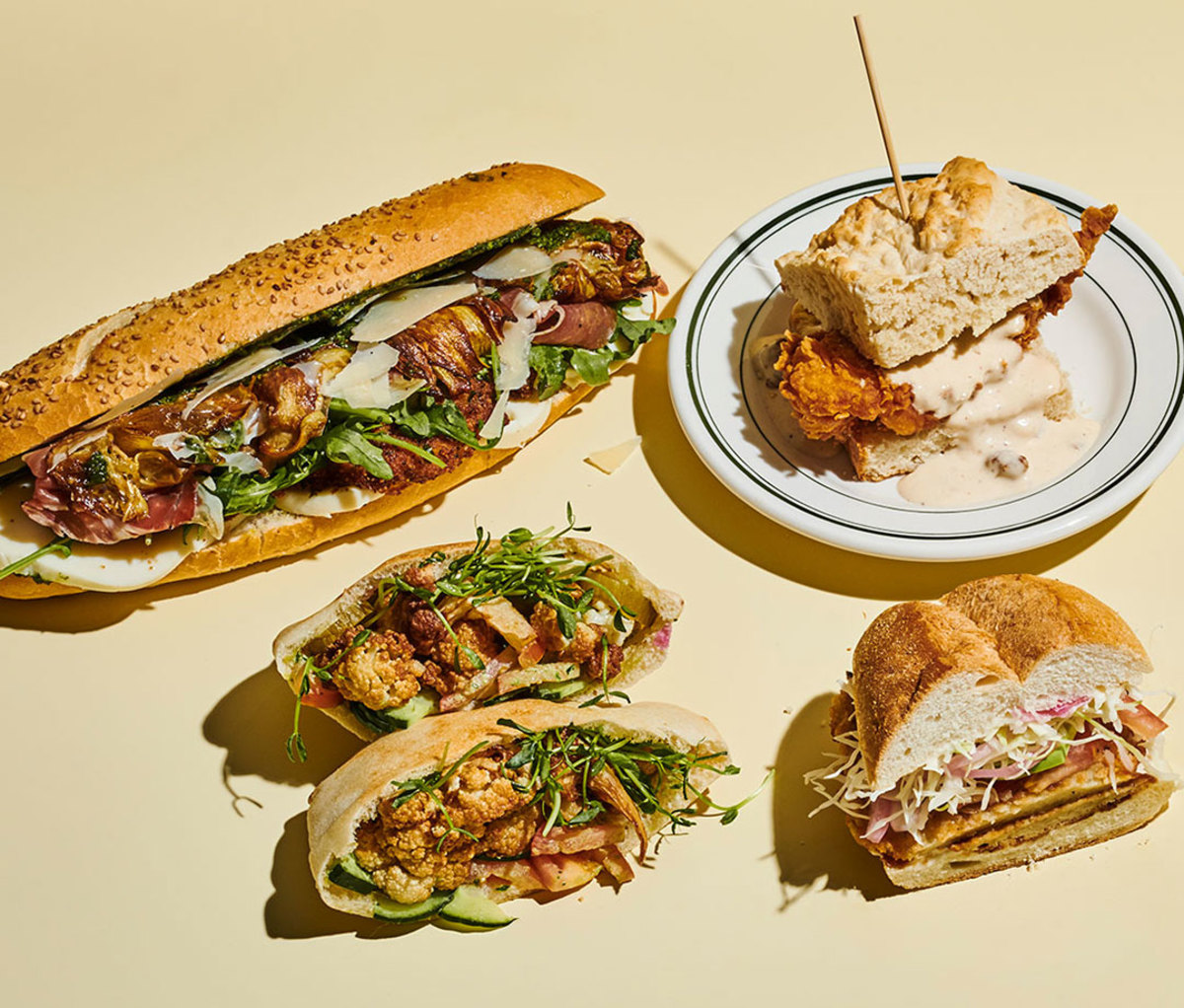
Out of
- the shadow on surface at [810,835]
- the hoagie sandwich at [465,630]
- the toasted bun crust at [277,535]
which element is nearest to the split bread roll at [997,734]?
the shadow on surface at [810,835]

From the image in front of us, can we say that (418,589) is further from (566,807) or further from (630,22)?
(630,22)

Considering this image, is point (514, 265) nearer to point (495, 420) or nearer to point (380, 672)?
point (495, 420)

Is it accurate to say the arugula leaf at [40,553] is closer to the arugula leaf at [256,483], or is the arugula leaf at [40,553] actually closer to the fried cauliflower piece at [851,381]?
the arugula leaf at [256,483]

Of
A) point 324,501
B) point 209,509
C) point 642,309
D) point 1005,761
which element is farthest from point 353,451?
point 1005,761

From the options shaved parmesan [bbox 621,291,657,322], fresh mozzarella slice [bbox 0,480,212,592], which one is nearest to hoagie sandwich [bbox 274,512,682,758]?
fresh mozzarella slice [bbox 0,480,212,592]

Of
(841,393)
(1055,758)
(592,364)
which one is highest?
(592,364)

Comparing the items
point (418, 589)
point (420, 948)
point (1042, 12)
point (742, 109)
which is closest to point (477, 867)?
point (420, 948)
